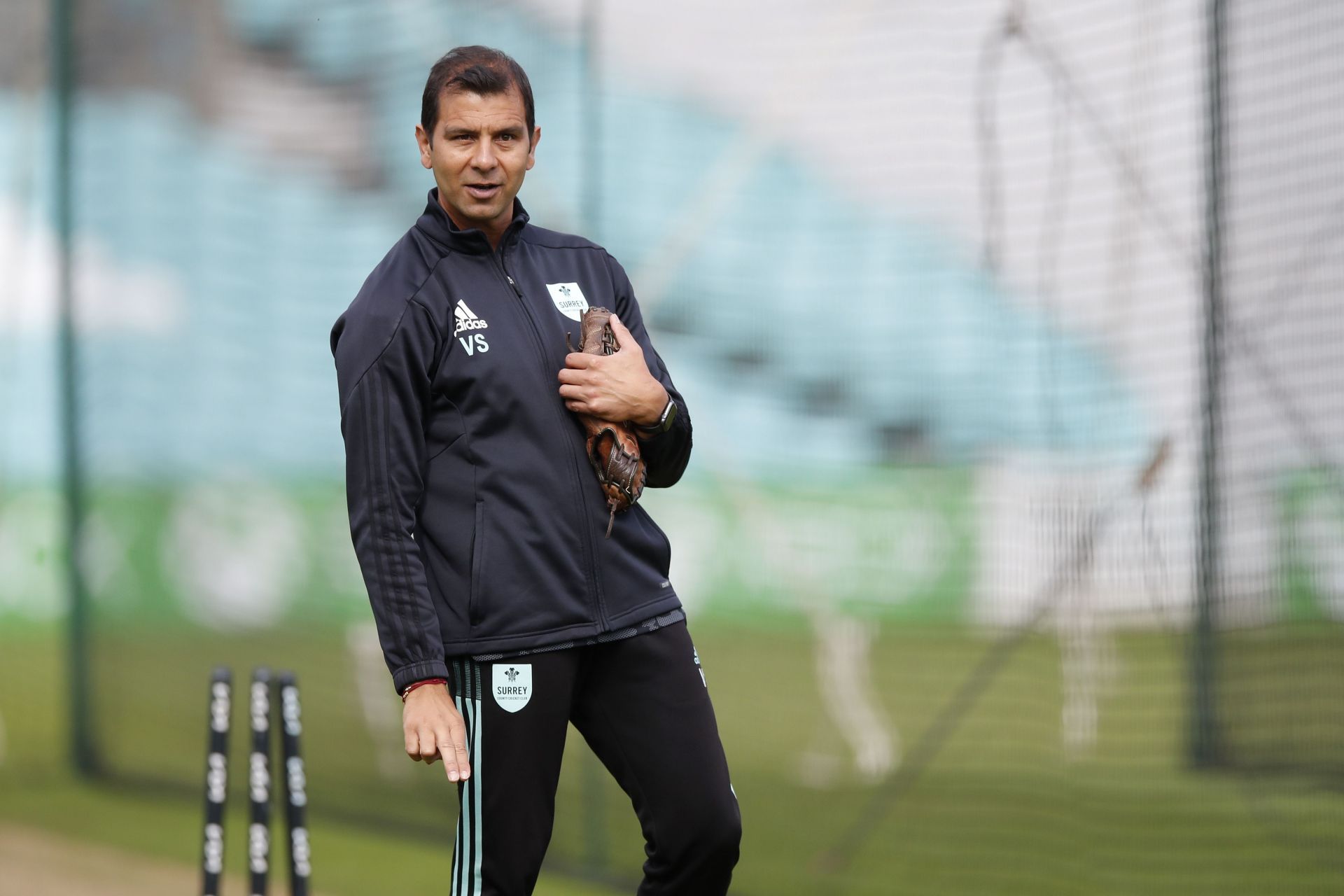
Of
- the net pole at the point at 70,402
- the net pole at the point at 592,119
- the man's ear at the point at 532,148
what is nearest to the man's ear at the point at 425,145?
the man's ear at the point at 532,148

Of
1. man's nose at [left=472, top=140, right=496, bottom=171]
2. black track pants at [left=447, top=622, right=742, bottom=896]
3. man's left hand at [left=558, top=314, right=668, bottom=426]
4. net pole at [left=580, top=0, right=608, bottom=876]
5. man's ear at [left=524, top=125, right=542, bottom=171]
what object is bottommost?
black track pants at [left=447, top=622, right=742, bottom=896]

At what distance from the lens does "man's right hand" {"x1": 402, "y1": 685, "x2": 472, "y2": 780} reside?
2273mm

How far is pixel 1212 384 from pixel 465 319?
324 cm

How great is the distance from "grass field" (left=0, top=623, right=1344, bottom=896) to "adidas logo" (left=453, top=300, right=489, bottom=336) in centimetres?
270

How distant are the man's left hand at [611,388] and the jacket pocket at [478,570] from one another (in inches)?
8.9

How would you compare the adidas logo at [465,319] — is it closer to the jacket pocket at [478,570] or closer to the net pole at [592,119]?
the jacket pocket at [478,570]

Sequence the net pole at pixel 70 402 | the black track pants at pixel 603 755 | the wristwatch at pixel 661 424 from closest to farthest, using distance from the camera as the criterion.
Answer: the black track pants at pixel 603 755 < the wristwatch at pixel 661 424 < the net pole at pixel 70 402

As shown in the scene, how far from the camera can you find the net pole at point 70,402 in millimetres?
7863

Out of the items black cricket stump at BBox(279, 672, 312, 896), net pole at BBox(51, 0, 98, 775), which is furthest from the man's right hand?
net pole at BBox(51, 0, 98, 775)

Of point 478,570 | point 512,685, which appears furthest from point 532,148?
point 512,685

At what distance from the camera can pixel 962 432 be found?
16.7 feet

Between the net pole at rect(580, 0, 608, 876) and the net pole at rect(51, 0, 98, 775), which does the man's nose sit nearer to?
the net pole at rect(580, 0, 608, 876)

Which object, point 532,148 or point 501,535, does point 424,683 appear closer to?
point 501,535

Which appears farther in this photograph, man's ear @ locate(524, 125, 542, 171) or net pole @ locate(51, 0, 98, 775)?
net pole @ locate(51, 0, 98, 775)
